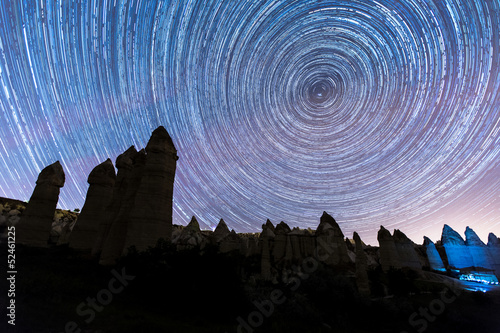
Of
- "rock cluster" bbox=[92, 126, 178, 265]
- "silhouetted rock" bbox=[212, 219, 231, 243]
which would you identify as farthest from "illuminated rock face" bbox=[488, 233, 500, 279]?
"rock cluster" bbox=[92, 126, 178, 265]

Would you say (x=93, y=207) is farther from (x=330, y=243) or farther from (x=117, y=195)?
(x=330, y=243)

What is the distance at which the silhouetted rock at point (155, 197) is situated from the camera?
58.0ft

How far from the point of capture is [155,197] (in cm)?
1900

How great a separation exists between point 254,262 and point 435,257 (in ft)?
151

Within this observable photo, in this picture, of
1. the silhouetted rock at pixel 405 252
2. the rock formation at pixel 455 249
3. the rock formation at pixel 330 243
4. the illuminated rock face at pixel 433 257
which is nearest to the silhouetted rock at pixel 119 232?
the rock formation at pixel 330 243

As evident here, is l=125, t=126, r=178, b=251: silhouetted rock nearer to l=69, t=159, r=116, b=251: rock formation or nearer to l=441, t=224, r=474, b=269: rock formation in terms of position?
l=69, t=159, r=116, b=251: rock formation

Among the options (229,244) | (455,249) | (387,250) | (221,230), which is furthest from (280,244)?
(455,249)

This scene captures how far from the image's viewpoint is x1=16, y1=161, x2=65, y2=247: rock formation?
25.3 meters

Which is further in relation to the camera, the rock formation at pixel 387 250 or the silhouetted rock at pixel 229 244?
the rock formation at pixel 387 250

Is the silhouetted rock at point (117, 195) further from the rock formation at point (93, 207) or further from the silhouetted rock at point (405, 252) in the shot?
the silhouetted rock at point (405, 252)

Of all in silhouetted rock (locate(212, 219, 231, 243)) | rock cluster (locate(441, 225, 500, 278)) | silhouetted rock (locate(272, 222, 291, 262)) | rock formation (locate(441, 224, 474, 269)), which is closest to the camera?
silhouetted rock (locate(272, 222, 291, 262))

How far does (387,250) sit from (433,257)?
60.1 feet

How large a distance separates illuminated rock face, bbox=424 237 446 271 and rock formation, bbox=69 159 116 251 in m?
67.1

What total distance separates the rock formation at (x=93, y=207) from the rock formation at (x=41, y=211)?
437cm
